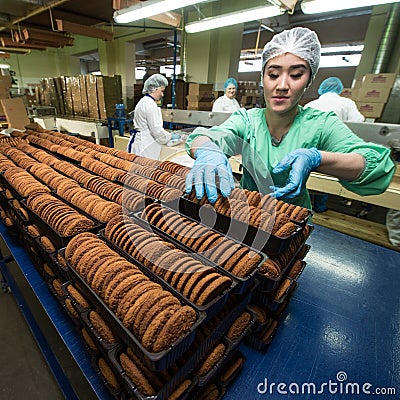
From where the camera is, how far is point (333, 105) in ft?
12.0

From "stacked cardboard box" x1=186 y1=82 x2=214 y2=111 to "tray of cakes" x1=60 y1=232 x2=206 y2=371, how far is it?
5641 mm

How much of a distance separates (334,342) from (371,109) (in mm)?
5340

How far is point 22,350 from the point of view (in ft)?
6.46

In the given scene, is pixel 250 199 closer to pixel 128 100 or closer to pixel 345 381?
pixel 345 381

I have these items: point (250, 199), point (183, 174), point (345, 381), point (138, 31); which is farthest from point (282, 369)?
point (138, 31)

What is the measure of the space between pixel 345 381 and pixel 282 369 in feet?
0.84

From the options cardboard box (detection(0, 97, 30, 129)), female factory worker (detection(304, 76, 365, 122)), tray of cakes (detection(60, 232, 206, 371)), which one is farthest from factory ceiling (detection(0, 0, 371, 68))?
tray of cakes (detection(60, 232, 206, 371))

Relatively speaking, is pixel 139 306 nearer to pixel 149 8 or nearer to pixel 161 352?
pixel 161 352

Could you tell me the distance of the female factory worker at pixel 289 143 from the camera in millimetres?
1172

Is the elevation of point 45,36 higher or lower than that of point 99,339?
higher

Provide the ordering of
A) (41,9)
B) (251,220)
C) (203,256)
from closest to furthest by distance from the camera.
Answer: (203,256) < (251,220) < (41,9)

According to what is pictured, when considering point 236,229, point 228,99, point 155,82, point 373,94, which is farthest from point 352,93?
point 236,229

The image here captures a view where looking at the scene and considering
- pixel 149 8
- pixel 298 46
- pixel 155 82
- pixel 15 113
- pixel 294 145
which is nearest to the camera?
pixel 298 46

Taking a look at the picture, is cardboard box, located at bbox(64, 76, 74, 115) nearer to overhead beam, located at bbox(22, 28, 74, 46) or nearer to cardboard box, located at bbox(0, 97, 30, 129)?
overhead beam, located at bbox(22, 28, 74, 46)
